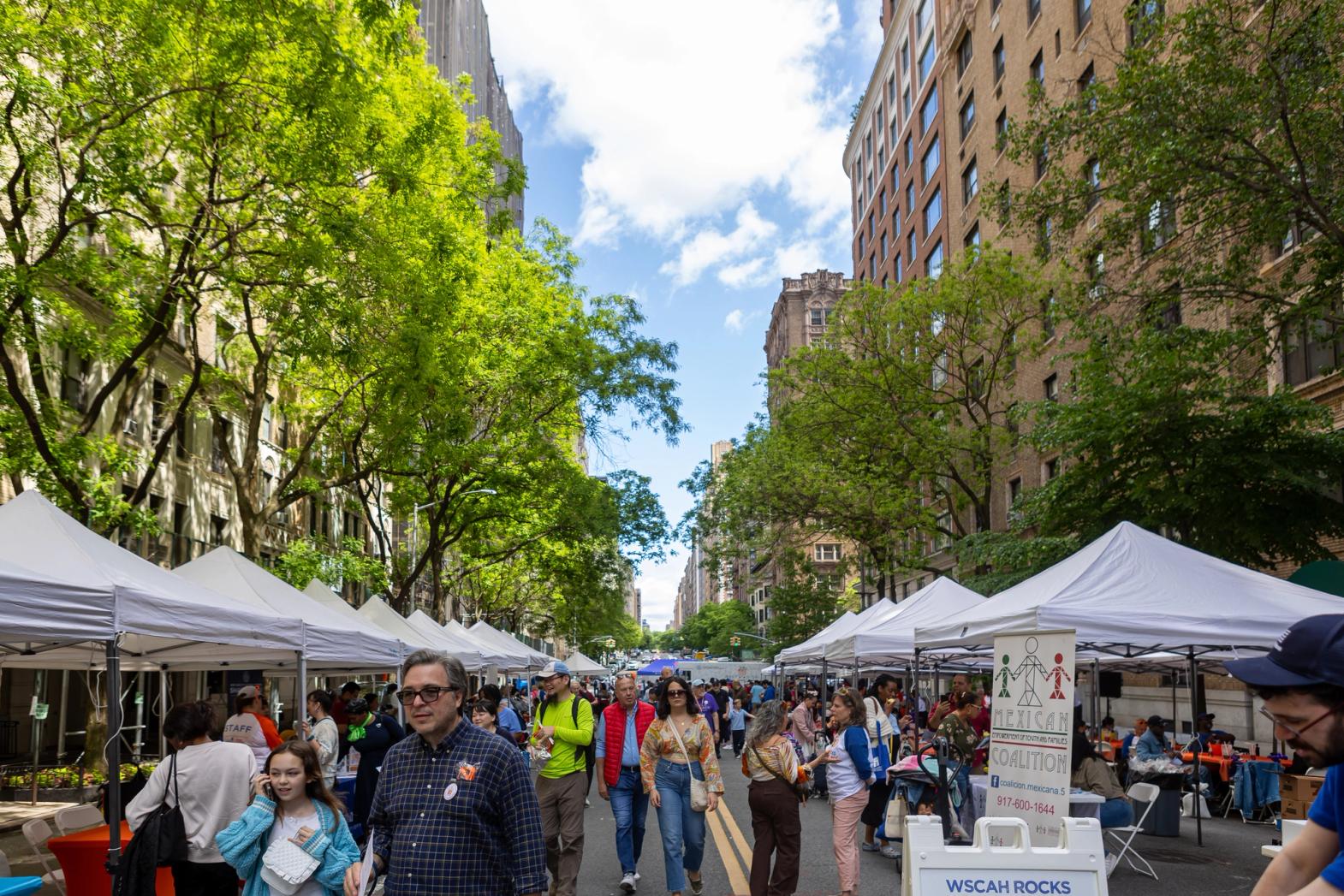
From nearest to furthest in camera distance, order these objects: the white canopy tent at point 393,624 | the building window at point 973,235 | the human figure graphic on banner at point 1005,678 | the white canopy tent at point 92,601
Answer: the white canopy tent at point 92,601, the human figure graphic on banner at point 1005,678, the white canopy tent at point 393,624, the building window at point 973,235

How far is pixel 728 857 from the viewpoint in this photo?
40.2 ft

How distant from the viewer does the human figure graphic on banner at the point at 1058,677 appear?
7535mm

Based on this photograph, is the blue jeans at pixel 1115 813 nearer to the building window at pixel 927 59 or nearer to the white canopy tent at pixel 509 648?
the white canopy tent at pixel 509 648

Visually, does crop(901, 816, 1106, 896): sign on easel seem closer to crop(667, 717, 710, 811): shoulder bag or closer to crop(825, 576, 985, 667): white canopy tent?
crop(667, 717, 710, 811): shoulder bag

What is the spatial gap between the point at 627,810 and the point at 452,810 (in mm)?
6822

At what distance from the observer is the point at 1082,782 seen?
11.4m

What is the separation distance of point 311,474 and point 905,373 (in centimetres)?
1818

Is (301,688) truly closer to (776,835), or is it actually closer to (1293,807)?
(776,835)

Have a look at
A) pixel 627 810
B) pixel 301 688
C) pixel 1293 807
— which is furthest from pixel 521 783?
pixel 1293 807

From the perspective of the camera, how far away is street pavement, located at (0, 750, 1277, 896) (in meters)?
10.6

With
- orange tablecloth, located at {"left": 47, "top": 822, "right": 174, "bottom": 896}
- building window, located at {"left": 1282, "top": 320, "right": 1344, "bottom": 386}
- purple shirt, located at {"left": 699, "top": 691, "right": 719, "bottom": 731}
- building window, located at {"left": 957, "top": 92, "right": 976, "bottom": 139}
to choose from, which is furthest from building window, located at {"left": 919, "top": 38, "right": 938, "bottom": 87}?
orange tablecloth, located at {"left": 47, "top": 822, "right": 174, "bottom": 896}

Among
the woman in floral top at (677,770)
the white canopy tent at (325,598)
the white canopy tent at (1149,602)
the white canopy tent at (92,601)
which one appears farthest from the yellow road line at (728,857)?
the white canopy tent at (325,598)

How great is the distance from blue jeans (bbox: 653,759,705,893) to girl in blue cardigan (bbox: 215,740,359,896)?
4.50 metres

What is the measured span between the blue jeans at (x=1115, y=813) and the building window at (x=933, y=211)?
39810 millimetres
